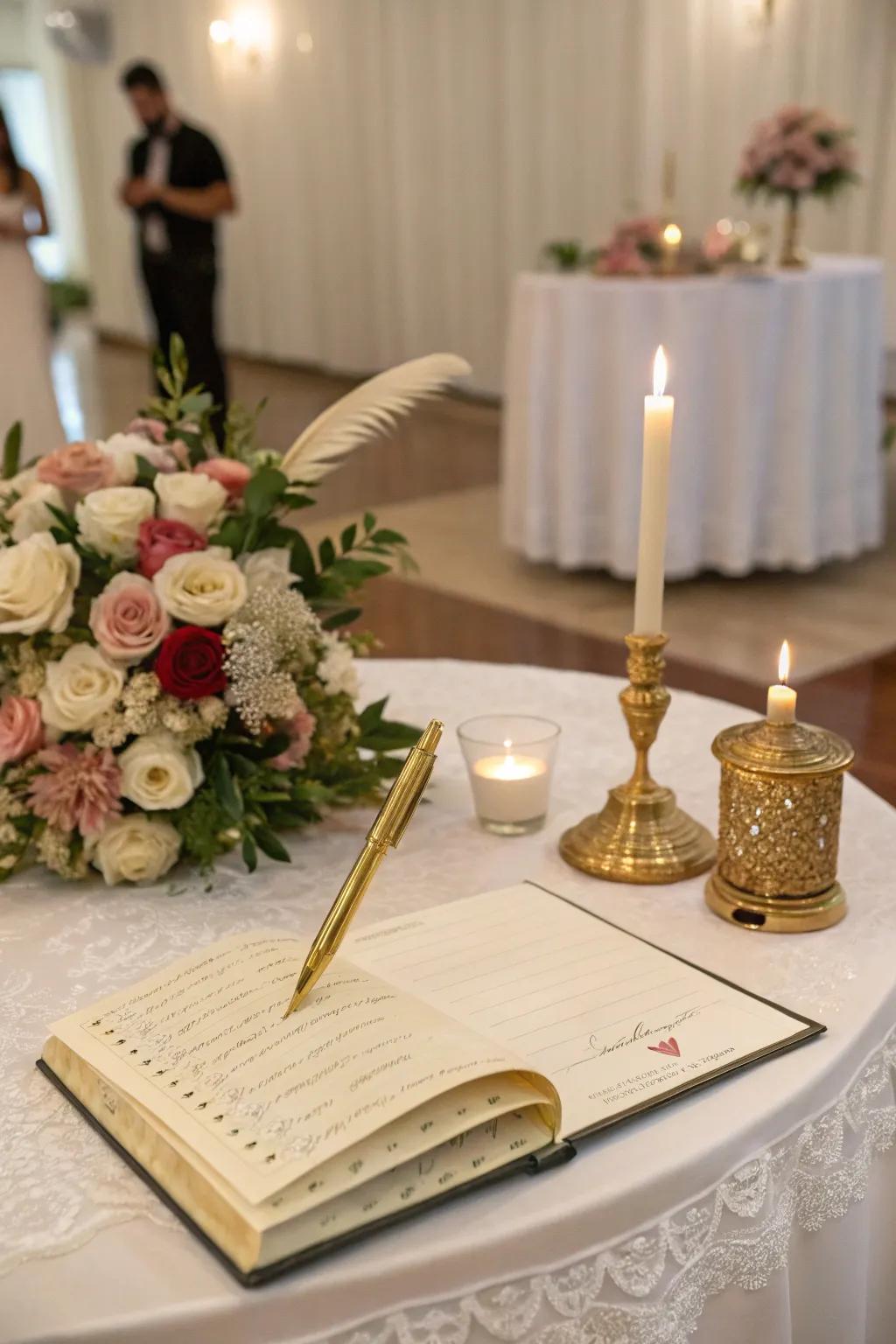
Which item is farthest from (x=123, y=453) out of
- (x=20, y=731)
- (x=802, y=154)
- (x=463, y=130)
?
(x=463, y=130)

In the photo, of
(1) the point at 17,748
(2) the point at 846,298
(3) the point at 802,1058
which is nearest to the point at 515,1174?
(3) the point at 802,1058

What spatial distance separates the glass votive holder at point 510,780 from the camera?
4.18 feet

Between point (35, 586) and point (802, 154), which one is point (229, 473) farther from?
point (802, 154)

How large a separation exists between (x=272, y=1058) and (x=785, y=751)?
0.47 metres

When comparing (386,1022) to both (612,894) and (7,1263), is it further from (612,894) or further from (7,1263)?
(612,894)

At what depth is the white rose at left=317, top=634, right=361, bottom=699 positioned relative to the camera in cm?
128

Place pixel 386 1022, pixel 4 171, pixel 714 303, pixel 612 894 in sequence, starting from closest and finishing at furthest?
pixel 386 1022 → pixel 612 894 → pixel 714 303 → pixel 4 171

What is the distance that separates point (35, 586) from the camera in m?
1.18

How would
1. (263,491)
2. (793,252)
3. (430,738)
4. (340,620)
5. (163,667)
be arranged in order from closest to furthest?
(430,738), (163,667), (263,491), (340,620), (793,252)

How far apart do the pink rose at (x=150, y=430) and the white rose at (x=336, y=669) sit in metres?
0.28

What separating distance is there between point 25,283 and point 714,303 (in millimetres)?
3048

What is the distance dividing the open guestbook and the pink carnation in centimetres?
25

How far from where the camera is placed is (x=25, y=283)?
5.79 metres

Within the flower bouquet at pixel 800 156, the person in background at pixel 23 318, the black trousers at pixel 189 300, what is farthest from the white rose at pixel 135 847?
the black trousers at pixel 189 300
